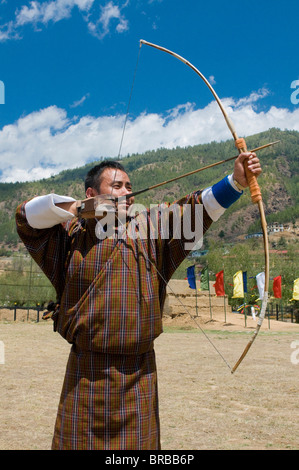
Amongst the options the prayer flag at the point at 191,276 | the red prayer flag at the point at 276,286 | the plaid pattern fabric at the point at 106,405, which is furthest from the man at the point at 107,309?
the red prayer flag at the point at 276,286

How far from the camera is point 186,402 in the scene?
684 centimetres

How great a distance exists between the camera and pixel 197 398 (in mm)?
7133

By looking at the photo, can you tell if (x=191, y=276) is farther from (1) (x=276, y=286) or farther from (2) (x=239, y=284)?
(1) (x=276, y=286)

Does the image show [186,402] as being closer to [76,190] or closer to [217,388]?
[217,388]

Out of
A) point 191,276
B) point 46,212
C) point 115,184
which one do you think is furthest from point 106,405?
point 191,276

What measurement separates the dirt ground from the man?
265 centimetres

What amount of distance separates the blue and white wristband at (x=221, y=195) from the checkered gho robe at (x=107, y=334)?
8cm

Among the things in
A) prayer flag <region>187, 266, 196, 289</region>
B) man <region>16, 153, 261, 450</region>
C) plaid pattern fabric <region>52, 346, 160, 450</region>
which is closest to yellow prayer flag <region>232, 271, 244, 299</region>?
prayer flag <region>187, 266, 196, 289</region>

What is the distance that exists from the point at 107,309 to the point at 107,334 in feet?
0.43

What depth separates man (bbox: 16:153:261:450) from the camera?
7.63ft

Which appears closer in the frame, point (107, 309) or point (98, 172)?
point (107, 309)

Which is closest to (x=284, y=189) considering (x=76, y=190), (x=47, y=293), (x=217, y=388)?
(x=76, y=190)

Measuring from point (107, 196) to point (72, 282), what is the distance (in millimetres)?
525
